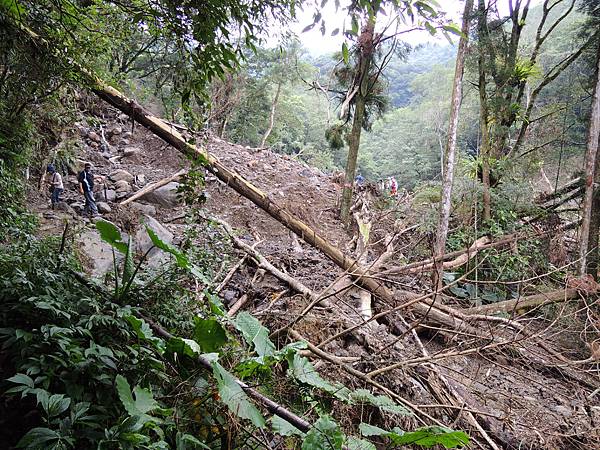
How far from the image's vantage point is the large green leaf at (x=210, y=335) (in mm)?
2354

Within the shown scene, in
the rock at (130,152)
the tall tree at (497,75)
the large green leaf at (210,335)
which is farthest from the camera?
the rock at (130,152)

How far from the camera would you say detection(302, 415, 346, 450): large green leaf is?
5.31 feet

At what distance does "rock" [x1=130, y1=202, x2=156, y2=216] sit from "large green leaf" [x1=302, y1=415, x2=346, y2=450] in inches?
266

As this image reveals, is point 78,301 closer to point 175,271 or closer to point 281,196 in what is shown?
point 175,271

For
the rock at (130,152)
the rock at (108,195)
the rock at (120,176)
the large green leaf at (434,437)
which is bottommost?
the large green leaf at (434,437)

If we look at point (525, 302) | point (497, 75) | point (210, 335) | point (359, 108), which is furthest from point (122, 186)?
point (497, 75)

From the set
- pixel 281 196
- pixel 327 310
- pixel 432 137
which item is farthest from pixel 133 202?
pixel 432 137

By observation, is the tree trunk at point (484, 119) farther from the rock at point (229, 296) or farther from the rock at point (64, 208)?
the rock at point (64, 208)

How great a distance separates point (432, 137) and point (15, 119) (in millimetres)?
29413

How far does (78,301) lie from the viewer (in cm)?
222

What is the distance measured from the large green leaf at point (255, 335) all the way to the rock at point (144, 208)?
561 centimetres

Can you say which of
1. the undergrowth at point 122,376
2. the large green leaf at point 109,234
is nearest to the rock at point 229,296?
the undergrowth at point 122,376

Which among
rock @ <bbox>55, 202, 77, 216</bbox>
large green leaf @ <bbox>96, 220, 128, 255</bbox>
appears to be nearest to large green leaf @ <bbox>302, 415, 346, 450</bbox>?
large green leaf @ <bbox>96, 220, 128, 255</bbox>

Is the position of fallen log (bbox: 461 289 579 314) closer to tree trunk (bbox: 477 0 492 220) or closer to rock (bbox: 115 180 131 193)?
tree trunk (bbox: 477 0 492 220)
